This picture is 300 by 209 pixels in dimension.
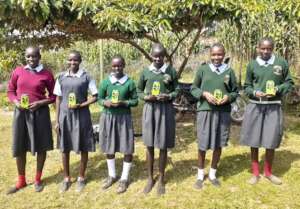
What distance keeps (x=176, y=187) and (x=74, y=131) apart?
1.49 m

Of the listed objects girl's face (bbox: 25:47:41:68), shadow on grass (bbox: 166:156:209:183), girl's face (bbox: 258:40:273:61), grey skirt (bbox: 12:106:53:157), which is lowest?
shadow on grass (bbox: 166:156:209:183)

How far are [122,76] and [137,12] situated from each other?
123cm

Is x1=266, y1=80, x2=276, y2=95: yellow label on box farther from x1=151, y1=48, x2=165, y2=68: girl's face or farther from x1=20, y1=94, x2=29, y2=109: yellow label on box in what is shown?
x1=20, y1=94, x2=29, y2=109: yellow label on box

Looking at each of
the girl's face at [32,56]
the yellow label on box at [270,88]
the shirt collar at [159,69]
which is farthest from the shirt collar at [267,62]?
the girl's face at [32,56]

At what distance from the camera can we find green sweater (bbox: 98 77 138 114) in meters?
4.79

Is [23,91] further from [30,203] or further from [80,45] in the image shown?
[80,45]

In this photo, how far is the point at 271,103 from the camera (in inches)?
195

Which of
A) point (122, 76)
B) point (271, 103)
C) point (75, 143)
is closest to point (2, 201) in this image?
point (75, 143)

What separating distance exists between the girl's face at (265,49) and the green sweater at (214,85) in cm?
44

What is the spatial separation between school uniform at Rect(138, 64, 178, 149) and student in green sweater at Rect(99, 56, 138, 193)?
0.60 feet

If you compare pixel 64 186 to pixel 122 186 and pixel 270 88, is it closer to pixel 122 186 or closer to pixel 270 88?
pixel 122 186

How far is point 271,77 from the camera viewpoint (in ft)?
15.9

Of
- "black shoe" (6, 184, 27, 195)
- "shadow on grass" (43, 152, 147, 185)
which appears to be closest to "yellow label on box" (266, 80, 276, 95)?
"shadow on grass" (43, 152, 147, 185)

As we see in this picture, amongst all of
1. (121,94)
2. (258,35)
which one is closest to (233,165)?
(121,94)
